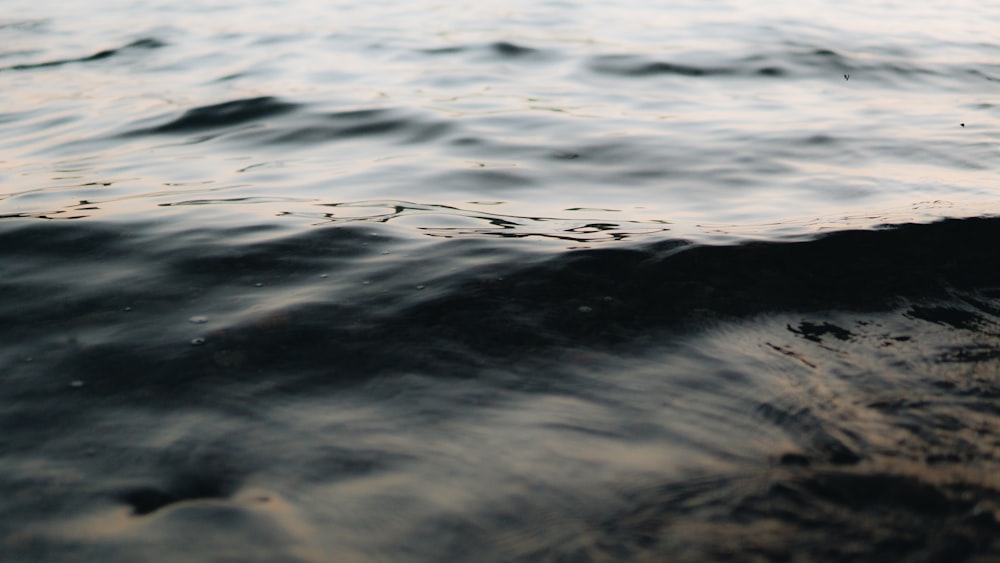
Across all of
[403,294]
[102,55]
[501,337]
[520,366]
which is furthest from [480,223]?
[102,55]

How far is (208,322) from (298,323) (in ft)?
0.80

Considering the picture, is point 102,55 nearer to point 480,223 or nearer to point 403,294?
point 480,223

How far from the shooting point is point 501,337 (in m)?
2.29

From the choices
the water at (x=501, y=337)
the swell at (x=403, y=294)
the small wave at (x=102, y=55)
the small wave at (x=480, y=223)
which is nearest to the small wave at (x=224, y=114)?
the water at (x=501, y=337)

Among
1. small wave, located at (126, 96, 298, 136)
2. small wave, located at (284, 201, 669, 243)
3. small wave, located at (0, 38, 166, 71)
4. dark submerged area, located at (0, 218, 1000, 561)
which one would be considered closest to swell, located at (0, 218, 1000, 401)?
dark submerged area, located at (0, 218, 1000, 561)

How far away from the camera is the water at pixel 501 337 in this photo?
1.58 m

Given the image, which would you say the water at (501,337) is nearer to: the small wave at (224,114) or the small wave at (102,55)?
the small wave at (224,114)

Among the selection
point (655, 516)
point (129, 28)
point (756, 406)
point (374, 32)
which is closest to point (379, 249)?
point (756, 406)

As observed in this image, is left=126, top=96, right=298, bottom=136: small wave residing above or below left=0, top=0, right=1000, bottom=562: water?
above

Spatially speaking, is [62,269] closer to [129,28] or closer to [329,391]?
[329,391]

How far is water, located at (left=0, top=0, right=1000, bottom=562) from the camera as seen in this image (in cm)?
158

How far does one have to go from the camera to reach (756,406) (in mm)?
1926

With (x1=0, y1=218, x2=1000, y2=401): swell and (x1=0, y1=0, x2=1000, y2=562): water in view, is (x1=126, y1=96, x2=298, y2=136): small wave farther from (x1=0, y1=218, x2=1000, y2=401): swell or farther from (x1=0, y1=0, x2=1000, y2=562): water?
(x1=0, y1=218, x2=1000, y2=401): swell

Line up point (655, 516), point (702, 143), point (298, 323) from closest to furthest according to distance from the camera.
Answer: point (655, 516) → point (298, 323) → point (702, 143)
